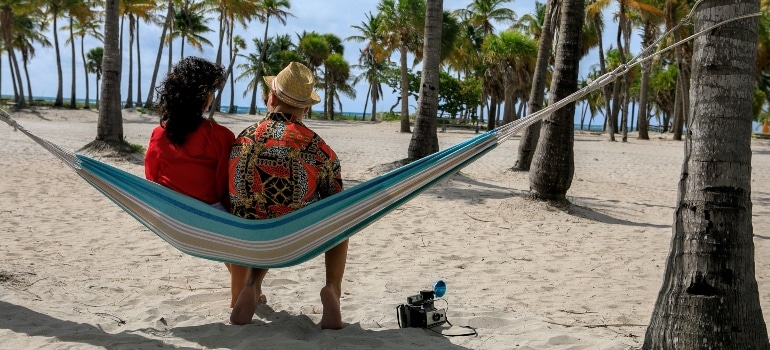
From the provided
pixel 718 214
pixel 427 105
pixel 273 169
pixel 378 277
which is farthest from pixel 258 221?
pixel 427 105

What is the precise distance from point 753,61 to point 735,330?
111 centimetres

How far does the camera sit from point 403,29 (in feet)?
83.8

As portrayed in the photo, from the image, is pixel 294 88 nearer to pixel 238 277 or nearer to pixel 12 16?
pixel 238 277

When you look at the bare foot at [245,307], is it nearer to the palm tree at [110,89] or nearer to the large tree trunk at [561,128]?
the large tree trunk at [561,128]

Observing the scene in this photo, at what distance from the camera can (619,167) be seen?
1384 centimetres

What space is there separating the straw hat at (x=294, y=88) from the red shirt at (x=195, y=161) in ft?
0.99

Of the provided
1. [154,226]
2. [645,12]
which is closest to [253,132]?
[154,226]

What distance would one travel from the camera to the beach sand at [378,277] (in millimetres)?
3102

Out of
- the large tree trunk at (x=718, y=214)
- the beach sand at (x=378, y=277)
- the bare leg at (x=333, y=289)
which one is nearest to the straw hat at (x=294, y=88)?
the bare leg at (x=333, y=289)

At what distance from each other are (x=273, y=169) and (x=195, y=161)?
370 mm

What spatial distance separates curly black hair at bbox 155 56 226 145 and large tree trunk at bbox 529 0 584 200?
4.79 m

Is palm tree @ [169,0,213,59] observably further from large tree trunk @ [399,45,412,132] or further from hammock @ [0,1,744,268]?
hammock @ [0,1,744,268]

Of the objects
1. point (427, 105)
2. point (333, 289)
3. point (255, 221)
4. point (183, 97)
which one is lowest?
point (333, 289)

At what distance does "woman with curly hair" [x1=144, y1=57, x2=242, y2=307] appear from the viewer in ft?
9.78
